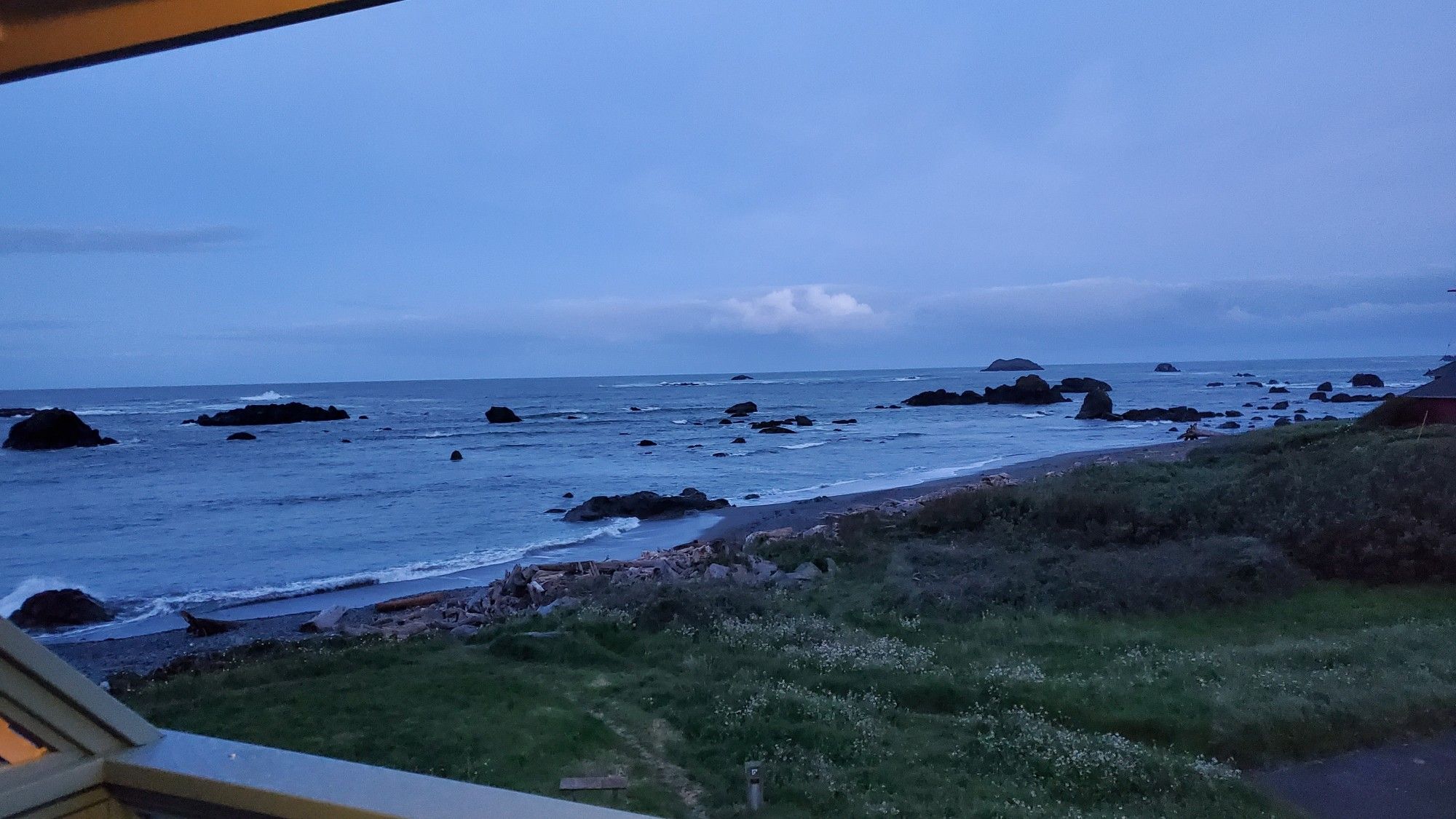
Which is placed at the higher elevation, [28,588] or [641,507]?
[641,507]

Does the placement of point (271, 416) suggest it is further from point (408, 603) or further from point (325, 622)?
point (325, 622)

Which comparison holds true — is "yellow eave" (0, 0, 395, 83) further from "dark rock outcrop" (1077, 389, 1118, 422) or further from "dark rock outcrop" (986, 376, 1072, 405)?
"dark rock outcrop" (986, 376, 1072, 405)

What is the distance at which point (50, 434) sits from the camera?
151 ft

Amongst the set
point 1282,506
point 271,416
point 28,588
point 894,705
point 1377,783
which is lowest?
point 28,588

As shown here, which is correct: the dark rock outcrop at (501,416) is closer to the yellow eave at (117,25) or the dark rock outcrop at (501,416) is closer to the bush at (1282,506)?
the bush at (1282,506)

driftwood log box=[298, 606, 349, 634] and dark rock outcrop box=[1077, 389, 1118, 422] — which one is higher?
dark rock outcrop box=[1077, 389, 1118, 422]

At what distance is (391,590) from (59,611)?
4.89m

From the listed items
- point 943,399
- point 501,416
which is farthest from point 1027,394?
point 501,416

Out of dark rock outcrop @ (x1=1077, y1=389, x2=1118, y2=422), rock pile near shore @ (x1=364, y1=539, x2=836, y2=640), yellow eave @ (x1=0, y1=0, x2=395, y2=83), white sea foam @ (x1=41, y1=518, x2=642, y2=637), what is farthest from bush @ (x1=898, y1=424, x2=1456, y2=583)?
dark rock outcrop @ (x1=1077, y1=389, x2=1118, y2=422)

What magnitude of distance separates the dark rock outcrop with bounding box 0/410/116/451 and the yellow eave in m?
55.2

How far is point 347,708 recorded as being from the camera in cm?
679

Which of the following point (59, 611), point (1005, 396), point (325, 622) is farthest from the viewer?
point (1005, 396)

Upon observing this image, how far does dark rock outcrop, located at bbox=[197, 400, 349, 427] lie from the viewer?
211 ft

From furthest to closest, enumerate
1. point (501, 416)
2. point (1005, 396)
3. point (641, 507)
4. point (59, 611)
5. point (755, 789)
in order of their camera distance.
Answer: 1. point (1005, 396)
2. point (501, 416)
3. point (641, 507)
4. point (59, 611)
5. point (755, 789)
